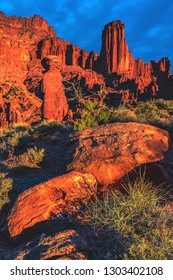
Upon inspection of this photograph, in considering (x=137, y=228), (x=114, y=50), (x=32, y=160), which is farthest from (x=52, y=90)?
(x=114, y=50)

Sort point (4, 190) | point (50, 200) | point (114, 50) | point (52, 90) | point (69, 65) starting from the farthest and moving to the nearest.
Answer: point (69, 65), point (114, 50), point (52, 90), point (4, 190), point (50, 200)

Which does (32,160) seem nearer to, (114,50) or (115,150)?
(115,150)

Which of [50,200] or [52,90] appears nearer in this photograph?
[50,200]

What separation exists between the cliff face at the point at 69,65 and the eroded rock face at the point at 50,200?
59.2m

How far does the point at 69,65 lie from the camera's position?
4304 inches

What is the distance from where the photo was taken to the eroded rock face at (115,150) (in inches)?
203

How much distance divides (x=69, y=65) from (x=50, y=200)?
109769 millimetres

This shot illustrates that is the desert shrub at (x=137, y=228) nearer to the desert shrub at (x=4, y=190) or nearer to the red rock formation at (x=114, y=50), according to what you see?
the desert shrub at (x=4, y=190)

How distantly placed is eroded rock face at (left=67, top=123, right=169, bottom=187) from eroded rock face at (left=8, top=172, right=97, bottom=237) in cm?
33

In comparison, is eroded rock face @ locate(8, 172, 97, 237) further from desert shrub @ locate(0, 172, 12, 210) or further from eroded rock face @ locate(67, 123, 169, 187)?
desert shrub @ locate(0, 172, 12, 210)

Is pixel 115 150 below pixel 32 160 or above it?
above

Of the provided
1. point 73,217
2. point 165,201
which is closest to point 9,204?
point 73,217

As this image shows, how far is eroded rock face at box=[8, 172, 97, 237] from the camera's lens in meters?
4.28

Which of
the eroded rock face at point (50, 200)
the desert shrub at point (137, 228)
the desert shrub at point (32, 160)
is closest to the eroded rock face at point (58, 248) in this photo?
the desert shrub at point (137, 228)
